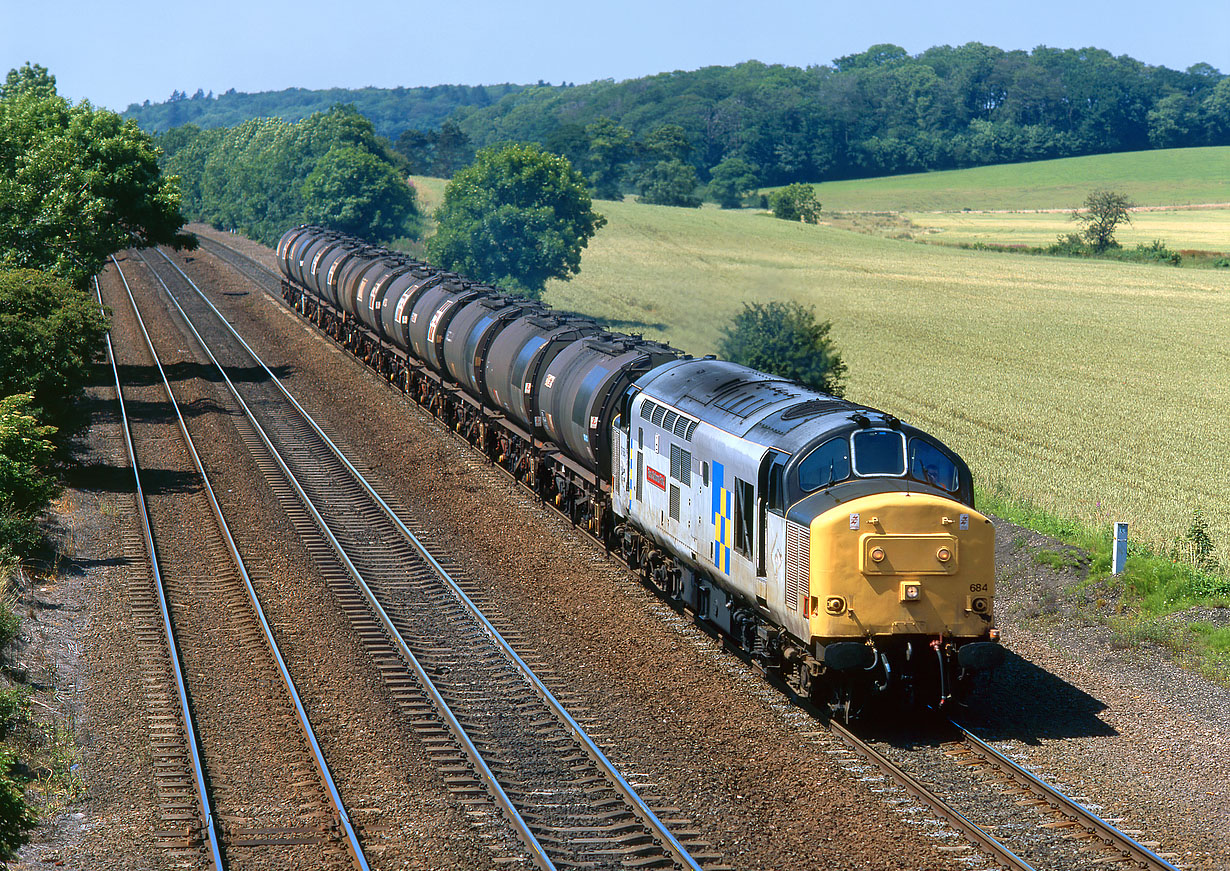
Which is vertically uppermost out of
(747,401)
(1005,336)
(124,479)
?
(747,401)

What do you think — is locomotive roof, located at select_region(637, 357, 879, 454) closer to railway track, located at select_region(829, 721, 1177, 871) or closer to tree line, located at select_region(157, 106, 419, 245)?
railway track, located at select_region(829, 721, 1177, 871)

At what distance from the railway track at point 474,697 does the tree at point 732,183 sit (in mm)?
120765

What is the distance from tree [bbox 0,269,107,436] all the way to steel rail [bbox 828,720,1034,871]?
21644 mm

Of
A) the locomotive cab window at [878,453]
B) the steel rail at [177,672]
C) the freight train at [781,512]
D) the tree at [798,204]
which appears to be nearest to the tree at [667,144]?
the tree at [798,204]

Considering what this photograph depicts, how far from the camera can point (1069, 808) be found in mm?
13930

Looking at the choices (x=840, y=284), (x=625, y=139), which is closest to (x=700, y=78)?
(x=625, y=139)

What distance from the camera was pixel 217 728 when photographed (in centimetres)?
1667

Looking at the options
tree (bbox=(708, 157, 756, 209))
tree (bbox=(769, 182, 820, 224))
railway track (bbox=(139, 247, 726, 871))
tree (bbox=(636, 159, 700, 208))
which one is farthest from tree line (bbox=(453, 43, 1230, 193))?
railway track (bbox=(139, 247, 726, 871))

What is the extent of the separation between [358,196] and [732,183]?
230ft

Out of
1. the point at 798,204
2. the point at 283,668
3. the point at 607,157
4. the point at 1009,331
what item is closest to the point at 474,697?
the point at 283,668

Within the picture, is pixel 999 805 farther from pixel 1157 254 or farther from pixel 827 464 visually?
pixel 1157 254

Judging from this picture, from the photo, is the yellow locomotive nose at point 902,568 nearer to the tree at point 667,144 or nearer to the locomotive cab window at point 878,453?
the locomotive cab window at point 878,453

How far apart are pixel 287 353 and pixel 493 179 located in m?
29.6

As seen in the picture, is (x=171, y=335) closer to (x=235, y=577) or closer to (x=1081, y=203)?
(x=235, y=577)
